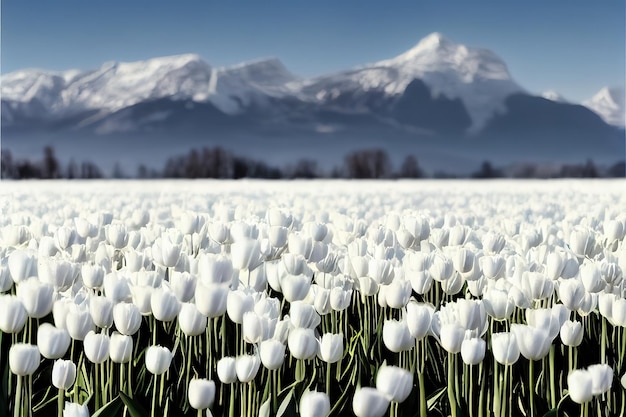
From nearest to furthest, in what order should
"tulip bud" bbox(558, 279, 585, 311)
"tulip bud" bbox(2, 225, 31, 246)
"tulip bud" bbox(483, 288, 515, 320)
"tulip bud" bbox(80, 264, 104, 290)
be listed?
"tulip bud" bbox(483, 288, 515, 320)
"tulip bud" bbox(558, 279, 585, 311)
"tulip bud" bbox(80, 264, 104, 290)
"tulip bud" bbox(2, 225, 31, 246)

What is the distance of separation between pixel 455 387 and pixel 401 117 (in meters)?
112

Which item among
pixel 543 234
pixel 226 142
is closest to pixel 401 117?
pixel 226 142

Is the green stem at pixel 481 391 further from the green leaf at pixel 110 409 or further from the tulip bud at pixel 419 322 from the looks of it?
the green leaf at pixel 110 409

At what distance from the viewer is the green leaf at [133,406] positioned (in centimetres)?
223

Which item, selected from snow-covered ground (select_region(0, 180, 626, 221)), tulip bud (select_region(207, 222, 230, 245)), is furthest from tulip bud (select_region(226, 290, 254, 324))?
snow-covered ground (select_region(0, 180, 626, 221))

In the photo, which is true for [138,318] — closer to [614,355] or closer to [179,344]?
[179,344]

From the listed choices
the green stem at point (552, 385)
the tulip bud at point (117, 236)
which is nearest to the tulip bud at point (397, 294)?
the green stem at point (552, 385)

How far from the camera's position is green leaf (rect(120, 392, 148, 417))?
2234 millimetres

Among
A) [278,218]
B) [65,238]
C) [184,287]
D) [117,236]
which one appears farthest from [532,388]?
[65,238]

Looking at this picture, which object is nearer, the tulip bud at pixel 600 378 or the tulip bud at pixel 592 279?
the tulip bud at pixel 600 378

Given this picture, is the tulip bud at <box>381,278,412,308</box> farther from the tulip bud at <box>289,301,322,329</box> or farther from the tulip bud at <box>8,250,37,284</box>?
the tulip bud at <box>8,250,37,284</box>

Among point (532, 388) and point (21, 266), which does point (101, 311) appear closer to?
point (21, 266)

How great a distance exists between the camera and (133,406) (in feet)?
7.43

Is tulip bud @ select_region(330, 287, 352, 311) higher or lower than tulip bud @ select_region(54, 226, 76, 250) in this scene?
lower
